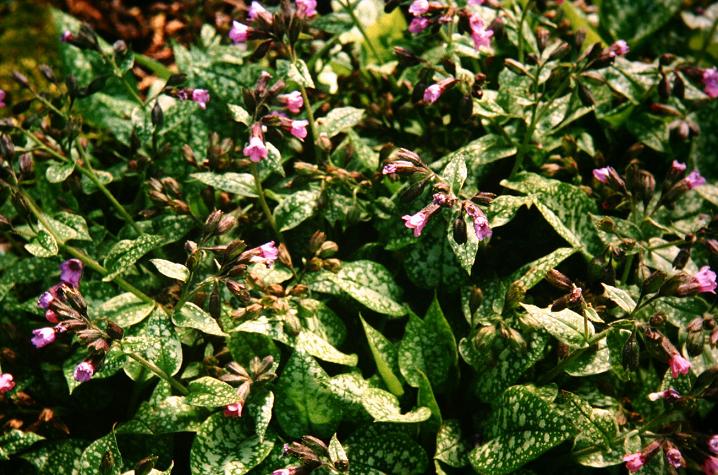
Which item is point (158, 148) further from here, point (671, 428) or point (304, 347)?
point (671, 428)

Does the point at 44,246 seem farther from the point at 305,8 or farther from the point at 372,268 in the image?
the point at 305,8

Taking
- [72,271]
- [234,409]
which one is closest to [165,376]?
[234,409]

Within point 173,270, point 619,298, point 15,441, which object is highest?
point 173,270

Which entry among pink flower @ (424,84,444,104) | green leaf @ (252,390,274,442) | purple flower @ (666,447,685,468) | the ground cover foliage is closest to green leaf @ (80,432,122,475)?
the ground cover foliage

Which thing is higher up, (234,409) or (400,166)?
(400,166)

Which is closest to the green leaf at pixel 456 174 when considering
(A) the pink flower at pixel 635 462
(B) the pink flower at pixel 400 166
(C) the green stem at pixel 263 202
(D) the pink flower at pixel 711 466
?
(B) the pink flower at pixel 400 166

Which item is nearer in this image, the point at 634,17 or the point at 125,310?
the point at 125,310

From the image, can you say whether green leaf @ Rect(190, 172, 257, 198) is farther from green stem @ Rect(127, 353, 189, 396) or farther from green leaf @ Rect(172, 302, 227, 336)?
green stem @ Rect(127, 353, 189, 396)
